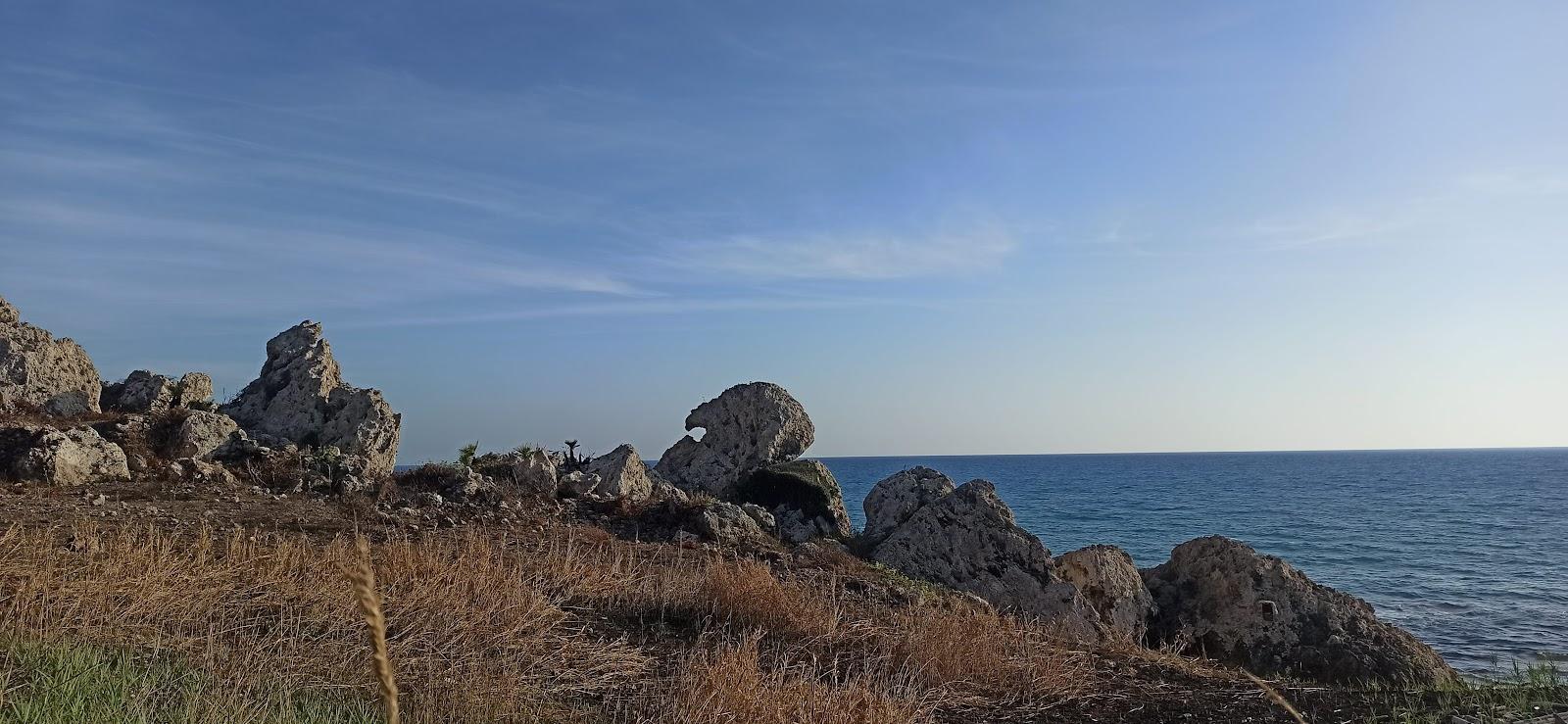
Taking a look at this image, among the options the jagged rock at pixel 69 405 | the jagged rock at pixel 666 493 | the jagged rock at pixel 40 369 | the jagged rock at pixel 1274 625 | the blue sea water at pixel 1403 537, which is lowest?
the blue sea water at pixel 1403 537

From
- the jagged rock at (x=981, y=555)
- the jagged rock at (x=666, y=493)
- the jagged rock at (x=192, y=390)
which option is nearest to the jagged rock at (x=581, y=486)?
the jagged rock at (x=666, y=493)

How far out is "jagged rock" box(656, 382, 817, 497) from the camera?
58.3 feet

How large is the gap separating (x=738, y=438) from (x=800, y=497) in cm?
245

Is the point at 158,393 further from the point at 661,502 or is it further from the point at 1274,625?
the point at 1274,625

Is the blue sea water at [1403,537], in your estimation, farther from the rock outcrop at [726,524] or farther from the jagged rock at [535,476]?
the jagged rock at [535,476]

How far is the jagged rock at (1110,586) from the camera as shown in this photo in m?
12.8

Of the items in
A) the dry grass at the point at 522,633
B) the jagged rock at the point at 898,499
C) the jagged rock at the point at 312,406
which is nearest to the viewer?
the dry grass at the point at 522,633

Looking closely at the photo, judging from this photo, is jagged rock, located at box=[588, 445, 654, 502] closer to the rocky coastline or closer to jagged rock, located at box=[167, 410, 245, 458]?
the rocky coastline

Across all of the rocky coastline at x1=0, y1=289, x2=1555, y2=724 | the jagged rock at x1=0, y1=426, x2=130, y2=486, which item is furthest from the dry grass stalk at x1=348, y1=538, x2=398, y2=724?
the jagged rock at x1=0, y1=426, x2=130, y2=486

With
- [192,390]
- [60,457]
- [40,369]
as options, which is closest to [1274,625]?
[60,457]

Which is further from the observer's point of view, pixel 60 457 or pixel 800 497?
pixel 800 497

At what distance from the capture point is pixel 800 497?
16.1 meters

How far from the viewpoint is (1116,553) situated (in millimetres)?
13492

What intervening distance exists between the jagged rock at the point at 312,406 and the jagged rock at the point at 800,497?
6065 mm
